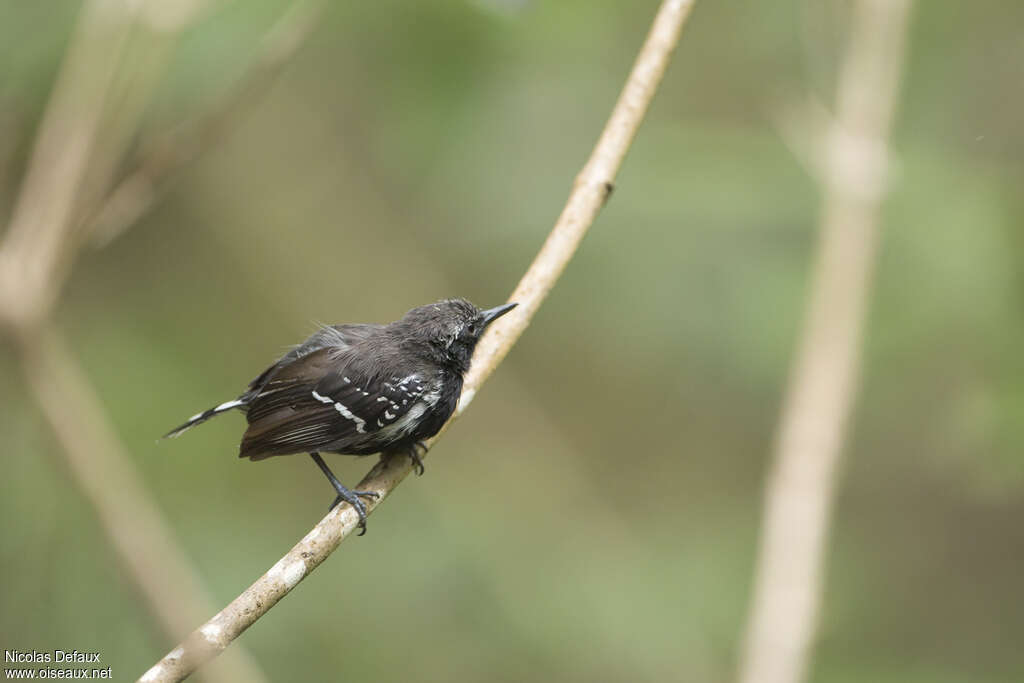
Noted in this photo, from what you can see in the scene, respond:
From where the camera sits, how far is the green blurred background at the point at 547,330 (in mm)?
4820

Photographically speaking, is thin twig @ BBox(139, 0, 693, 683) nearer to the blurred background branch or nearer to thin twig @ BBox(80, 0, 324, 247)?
the blurred background branch

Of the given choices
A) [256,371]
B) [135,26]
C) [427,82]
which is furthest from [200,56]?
[256,371]

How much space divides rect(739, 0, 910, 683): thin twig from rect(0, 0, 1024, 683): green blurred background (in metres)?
0.29

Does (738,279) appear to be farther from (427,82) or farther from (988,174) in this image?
(427,82)

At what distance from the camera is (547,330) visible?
7234 millimetres

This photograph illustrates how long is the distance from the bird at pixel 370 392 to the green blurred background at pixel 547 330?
85 centimetres

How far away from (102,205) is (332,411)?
1.15m

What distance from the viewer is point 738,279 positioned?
541cm

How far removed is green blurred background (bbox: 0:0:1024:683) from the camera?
4.82m

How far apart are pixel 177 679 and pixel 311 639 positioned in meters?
3.55

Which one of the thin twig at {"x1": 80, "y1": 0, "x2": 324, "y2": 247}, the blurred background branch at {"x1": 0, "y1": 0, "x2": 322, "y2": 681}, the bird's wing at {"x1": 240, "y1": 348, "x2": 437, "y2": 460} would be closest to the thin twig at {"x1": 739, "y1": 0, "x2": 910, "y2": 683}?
the bird's wing at {"x1": 240, "y1": 348, "x2": 437, "y2": 460}

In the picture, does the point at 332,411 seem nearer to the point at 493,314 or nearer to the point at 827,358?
the point at 493,314

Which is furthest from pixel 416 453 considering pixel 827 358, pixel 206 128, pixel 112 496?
pixel 827 358

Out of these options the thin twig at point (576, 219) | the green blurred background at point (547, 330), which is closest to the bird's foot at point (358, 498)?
the thin twig at point (576, 219)
